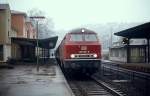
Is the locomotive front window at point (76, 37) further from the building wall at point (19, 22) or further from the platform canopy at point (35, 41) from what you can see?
the building wall at point (19, 22)

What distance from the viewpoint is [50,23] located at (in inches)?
5418

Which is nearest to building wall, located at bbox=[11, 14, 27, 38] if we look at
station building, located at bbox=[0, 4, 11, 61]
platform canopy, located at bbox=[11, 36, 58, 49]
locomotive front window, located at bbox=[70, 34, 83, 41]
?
platform canopy, located at bbox=[11, 36, 58, 49]

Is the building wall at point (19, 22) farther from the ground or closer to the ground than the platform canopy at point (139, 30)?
farther from the ground

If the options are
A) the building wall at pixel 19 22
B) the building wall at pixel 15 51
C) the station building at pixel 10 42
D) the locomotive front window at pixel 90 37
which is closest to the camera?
the locomotive front window at pixel 90 37

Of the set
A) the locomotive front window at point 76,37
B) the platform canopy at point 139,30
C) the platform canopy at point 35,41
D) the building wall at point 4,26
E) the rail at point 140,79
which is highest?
the building wall at point 4,26

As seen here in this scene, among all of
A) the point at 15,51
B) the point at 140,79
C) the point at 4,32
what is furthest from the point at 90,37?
the point at 15,51

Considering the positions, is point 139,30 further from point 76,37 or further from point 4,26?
point 4,26

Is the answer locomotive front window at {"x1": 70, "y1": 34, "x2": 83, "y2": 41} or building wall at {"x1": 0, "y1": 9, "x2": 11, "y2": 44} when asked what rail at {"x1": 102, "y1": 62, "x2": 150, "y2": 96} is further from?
building wall at {"x1": 0, "y1": 9, "x2": 11, "y2": 44}

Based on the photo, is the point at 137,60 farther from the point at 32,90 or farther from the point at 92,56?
the point at 32,90

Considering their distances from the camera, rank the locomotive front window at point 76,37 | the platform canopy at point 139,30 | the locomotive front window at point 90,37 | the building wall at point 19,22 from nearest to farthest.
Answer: the locomotive front window at point 76,37
the locomotive front window at point 90,37
the platform canopy at point 139,30
the building wall at point 19,22

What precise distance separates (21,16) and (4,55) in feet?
70.0

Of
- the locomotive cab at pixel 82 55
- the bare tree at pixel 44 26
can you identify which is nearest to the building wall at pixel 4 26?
the locomotive cab at pixel 82 55

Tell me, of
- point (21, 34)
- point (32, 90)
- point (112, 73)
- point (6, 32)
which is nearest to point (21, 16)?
point (21, 34)

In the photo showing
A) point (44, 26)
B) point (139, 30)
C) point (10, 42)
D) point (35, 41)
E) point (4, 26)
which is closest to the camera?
point (139, 30)
